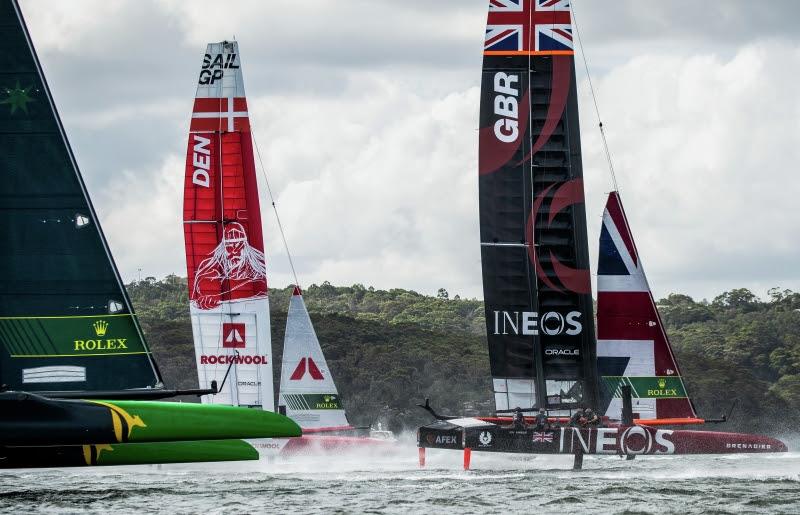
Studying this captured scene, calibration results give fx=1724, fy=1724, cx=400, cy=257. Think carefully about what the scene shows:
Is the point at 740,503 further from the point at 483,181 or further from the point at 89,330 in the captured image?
the point at 483,181

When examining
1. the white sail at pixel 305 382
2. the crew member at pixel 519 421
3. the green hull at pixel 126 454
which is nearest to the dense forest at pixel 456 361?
the white sail at pixel 305 382

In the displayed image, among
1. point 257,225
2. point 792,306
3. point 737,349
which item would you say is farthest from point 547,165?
point 792,306

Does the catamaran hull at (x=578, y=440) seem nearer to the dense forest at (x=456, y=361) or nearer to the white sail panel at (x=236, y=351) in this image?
the white sail panel at (x=236, y=351)

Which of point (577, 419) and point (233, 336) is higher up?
point (233, 336)

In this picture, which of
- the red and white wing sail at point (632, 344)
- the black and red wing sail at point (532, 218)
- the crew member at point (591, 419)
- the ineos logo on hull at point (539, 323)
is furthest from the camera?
the red and white wing sail at point (632, 344)

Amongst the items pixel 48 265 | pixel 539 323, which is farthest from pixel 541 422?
pixel 48 265

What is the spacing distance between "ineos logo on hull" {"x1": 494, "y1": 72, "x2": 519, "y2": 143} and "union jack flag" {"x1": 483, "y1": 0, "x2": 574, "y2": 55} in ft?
1.82

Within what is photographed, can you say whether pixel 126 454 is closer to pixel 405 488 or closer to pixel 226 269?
pixel 405 488

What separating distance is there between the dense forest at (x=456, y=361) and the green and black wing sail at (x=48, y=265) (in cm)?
4032

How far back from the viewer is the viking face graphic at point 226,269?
34562 millimetres

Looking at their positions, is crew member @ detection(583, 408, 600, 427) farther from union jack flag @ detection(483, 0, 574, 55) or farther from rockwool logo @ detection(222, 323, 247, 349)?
union jack flag @ detection(483, 0, 574, 55)

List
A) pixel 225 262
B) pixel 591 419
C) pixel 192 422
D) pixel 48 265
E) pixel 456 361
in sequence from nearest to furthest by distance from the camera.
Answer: pixel 192 422 < pixel 48 265 < pixel 591 419 < pixel 225 262 < pixel 456 361

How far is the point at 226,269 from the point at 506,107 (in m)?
6.49

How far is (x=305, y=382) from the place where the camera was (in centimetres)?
3756
